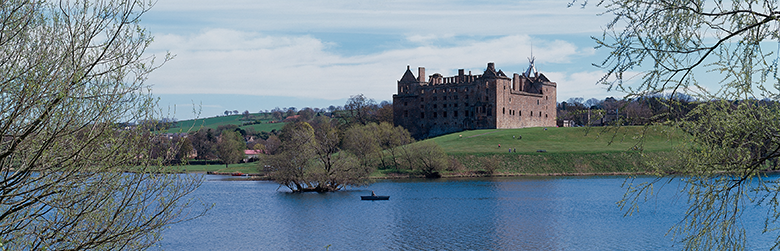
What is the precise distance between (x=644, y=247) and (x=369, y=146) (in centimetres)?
5036

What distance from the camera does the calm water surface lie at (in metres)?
32.5

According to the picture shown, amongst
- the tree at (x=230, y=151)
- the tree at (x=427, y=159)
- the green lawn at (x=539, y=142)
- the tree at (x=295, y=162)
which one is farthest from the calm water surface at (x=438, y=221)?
the tree at (x=230, y=151)

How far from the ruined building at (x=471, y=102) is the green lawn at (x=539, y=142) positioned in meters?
5.93

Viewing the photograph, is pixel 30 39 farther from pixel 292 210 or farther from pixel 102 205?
pixel 292 210

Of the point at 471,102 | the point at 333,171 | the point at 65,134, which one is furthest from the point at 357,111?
the point at 65,134

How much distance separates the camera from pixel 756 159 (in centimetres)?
989

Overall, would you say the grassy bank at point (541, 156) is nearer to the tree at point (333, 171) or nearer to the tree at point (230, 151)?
the tree at point (333, 171)

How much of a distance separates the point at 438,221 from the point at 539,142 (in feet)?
188

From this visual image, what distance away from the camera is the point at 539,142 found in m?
94.1

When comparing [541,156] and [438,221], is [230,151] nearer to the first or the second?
→ [541,156]

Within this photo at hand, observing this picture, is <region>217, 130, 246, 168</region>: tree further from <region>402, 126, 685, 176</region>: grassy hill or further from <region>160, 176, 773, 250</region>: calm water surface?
Result: <region>160, 176, 773, 250</region>: calm water surface

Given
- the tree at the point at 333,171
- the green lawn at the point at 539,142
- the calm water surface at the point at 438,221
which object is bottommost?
the calm water surface at the point at 438,221

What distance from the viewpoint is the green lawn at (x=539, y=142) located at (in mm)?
85125

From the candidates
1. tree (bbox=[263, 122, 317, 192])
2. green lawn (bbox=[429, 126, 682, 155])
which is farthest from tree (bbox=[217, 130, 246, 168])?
tree (bbox=[263, 122, 317, 192])
